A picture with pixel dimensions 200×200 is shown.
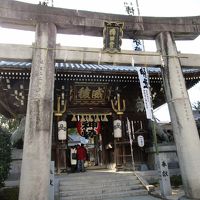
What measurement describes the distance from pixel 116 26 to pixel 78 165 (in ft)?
28.6

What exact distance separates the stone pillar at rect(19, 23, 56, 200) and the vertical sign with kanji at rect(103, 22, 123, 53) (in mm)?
1891

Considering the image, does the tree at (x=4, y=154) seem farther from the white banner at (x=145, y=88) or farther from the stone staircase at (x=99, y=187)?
the white banner at (x=145, y=88)

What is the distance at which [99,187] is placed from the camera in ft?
32.9

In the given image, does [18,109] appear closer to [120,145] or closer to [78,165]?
[78,165]

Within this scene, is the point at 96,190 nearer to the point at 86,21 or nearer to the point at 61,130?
the point at 61,130

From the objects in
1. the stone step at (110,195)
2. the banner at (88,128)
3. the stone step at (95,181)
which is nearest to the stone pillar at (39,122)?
the stone step at (110,195)

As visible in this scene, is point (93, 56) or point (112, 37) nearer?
point (93, 56)

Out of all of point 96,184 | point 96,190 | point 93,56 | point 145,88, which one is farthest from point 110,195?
point 93,56

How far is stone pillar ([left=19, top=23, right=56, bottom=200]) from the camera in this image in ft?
21.4

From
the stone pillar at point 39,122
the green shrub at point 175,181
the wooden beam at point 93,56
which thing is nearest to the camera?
the stone pillar at point 39,122

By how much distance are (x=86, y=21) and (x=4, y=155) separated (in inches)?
219

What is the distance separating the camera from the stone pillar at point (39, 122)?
652 cm

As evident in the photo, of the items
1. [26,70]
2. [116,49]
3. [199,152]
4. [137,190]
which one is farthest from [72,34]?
[137,190]

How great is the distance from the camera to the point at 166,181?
29.5 feet
